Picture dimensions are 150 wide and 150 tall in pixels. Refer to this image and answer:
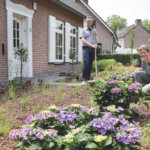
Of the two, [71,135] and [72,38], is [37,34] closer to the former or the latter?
[72,38]

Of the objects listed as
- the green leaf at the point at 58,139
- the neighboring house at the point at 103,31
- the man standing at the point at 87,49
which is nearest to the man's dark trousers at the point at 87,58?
the man standing at the point at 87,49

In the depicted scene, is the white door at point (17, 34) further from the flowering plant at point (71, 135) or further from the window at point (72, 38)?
the flowering plant at point (71, 135)

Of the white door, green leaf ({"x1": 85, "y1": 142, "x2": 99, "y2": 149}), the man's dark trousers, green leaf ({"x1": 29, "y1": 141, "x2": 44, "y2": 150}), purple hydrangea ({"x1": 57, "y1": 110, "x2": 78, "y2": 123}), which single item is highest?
the white door

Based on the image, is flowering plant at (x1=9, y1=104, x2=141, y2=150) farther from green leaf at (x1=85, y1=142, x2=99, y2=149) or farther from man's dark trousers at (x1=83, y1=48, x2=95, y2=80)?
man's dark trousers at (x1=83, y1=48, x2=95, y2=80)

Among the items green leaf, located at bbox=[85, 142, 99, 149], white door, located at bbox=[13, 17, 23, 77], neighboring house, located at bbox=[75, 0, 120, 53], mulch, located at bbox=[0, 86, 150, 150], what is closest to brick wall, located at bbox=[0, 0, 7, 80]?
white door, located at bbox=[13, 17, 23, 77]

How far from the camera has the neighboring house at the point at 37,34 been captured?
21.9ft

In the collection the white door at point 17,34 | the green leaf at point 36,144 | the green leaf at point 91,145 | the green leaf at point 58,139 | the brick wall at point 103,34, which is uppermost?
the brick wall at point 103,34

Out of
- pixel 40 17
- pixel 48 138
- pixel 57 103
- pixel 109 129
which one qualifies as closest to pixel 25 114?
pixel 57 103

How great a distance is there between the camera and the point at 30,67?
25.9 feet

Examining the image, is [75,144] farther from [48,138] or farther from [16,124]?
[16,124]

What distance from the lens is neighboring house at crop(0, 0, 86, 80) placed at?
263 inches

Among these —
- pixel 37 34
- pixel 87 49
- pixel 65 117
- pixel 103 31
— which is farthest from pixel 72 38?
pixel 103 31

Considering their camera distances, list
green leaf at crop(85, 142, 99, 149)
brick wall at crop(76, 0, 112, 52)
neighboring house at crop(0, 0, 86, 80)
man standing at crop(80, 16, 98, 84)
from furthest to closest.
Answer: brick wall at crop(76, 0, 112, 52)
neighboring house at crop(0, 0, 86, 80)
man standing at crop(80, 16, 98, 84)
green leaf at crop(85, 142, 99, 149)

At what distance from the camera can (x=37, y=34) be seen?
8.44 m
